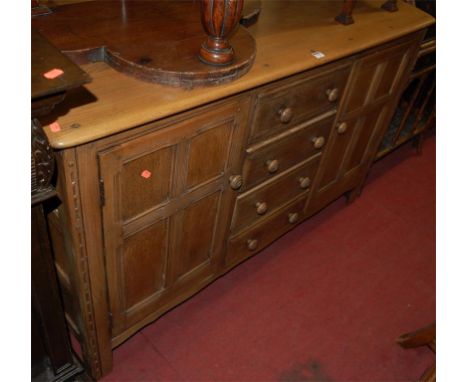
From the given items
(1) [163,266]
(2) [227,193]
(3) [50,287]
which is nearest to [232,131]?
(2) [227,193]

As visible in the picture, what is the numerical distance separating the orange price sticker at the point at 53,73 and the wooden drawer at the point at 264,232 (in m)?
1.06

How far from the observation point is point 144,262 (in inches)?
56.1

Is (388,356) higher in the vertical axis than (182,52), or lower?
lower

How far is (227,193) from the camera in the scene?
153 centimetres

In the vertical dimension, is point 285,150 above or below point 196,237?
above

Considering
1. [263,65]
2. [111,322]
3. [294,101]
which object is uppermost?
[263,65]

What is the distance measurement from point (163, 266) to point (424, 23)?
4.70ft

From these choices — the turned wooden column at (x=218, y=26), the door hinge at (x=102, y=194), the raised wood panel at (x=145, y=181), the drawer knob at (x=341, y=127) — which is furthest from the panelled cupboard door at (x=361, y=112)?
the door hinge at (x=102, y=194)

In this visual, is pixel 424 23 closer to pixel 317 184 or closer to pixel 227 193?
pixel 317 184

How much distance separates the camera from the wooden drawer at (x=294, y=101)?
4.58 ft

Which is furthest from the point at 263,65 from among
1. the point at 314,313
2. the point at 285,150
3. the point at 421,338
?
the point at 421,338

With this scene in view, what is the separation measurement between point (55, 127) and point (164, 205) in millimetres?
447

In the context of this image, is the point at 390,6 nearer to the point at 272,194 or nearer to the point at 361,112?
the point at 361,112

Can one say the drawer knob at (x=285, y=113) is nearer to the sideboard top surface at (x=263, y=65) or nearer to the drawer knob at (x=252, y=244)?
the sideboard top surface at (x=263, y=65)
